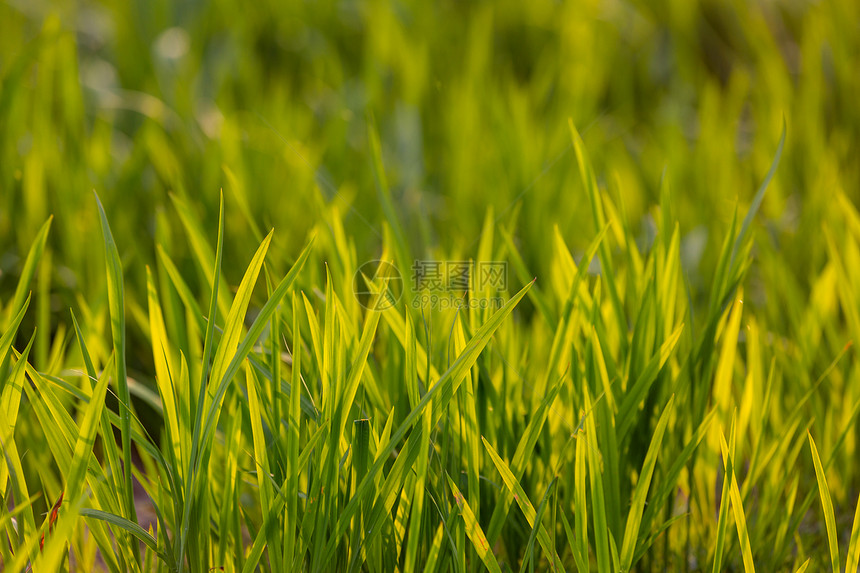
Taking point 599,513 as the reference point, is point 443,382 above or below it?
above

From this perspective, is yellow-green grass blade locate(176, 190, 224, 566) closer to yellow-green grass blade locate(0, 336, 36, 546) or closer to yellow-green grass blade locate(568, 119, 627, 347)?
yellow-green grass blade locate(0, 336, 36, 546)

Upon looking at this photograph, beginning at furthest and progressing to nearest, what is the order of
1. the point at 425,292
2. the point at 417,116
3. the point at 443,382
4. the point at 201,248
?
the point at 417,116, the point at 425,292, the point at 201,248, the point at 443,382

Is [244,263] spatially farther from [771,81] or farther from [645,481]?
[771,81]

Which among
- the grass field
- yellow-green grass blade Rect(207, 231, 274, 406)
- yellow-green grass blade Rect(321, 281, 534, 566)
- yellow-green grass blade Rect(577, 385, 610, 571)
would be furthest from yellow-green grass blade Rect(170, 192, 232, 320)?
yellow-green grass blade Rect(577, 385, 610, 571)

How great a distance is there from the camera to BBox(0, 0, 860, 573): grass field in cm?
52

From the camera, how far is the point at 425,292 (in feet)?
2.50

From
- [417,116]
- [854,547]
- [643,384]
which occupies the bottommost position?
[854,547]

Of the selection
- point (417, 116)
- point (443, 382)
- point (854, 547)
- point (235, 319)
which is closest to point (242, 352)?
point (235, 319)

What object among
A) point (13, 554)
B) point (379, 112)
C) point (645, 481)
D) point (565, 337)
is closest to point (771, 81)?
point (379, 112)

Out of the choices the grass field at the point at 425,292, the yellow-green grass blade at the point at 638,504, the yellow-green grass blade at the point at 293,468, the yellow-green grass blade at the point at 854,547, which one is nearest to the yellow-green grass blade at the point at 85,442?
the grass field at the point at 425,292

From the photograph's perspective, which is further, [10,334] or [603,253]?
[603,253]

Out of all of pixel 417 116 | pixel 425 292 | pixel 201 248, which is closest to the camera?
pixel 201 248

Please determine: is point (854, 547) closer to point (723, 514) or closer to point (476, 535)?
point (723, 514)

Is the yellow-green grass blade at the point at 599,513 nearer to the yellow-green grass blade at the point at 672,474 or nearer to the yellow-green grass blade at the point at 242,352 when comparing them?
the yellow-green grass blade at the point at 672,474
